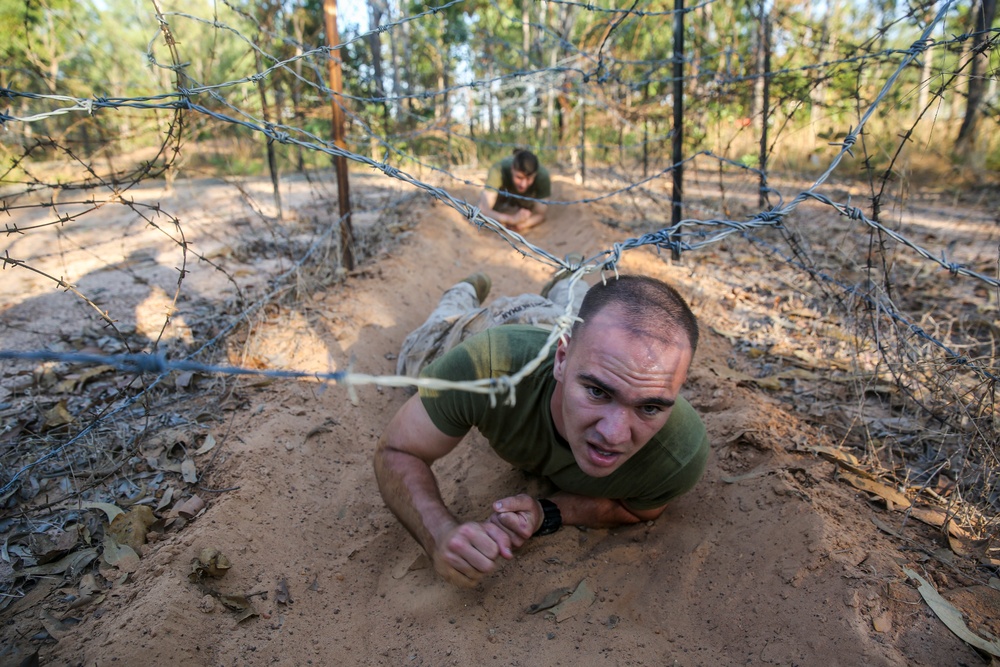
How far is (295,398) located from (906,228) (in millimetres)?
5759

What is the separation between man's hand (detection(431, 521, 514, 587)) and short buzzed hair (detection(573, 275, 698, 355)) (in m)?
0.64

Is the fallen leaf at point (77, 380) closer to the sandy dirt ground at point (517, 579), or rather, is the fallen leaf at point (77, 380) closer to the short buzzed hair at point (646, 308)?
the sandy dirt ground at point (517, 579)

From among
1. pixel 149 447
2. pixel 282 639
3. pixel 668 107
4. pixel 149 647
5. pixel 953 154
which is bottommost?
pixel 282 639

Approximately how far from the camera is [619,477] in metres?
2.05

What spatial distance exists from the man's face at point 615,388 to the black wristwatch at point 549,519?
44cm

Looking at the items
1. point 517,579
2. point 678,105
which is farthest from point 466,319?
point 678,105

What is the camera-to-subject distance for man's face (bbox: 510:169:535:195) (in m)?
6.48

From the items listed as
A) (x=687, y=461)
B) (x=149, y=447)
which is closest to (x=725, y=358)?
(x=687, y=461)

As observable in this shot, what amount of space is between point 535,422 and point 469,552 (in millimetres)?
498

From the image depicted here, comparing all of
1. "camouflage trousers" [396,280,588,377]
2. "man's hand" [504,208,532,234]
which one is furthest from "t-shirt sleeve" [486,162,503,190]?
"camouflage trousers" [396,280,588,377]

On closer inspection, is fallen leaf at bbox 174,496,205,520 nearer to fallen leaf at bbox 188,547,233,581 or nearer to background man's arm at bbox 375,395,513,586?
fallen leaf at bbox 188,547,233,581

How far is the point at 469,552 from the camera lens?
69.3 inches

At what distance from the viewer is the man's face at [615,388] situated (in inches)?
65.3

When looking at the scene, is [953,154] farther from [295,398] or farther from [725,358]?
[295,398]
